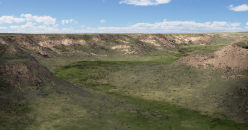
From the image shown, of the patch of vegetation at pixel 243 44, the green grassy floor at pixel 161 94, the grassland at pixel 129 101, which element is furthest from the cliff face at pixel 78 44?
the patch of vegetation at pixel 243 44

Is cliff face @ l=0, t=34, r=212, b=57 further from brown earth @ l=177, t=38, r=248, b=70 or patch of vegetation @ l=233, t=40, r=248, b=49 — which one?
patch of vegetation @ l=233, t=40, r=248, b=49

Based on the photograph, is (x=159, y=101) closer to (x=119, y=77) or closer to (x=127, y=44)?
(x=119, y=77)

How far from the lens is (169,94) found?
38312 millimetres

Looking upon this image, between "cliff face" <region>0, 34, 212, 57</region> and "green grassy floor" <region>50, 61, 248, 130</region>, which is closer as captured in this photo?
"green grassy floor" <region>50, 61, 248, 130</region>

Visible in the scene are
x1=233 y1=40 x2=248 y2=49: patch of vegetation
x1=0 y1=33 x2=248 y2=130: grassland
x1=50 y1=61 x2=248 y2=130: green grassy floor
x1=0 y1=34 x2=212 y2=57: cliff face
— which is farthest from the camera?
x1=0 y1=34 x2=212 y2=57: cliff face

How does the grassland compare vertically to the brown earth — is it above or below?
below

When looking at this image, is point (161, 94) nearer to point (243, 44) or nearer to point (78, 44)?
point (243, 44)

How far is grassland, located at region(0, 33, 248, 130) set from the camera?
24.6 metres

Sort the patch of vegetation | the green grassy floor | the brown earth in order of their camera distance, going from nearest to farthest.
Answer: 1. the green grassy floor
2. the brown earth
3. the patch of vegetation

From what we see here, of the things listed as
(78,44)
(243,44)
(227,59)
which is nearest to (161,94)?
(227,59)

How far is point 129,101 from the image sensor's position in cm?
3453

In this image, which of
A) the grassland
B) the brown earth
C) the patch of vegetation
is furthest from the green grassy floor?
the patch of vegetation

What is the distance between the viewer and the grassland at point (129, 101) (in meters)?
24.6

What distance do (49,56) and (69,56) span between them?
873 centimetres
